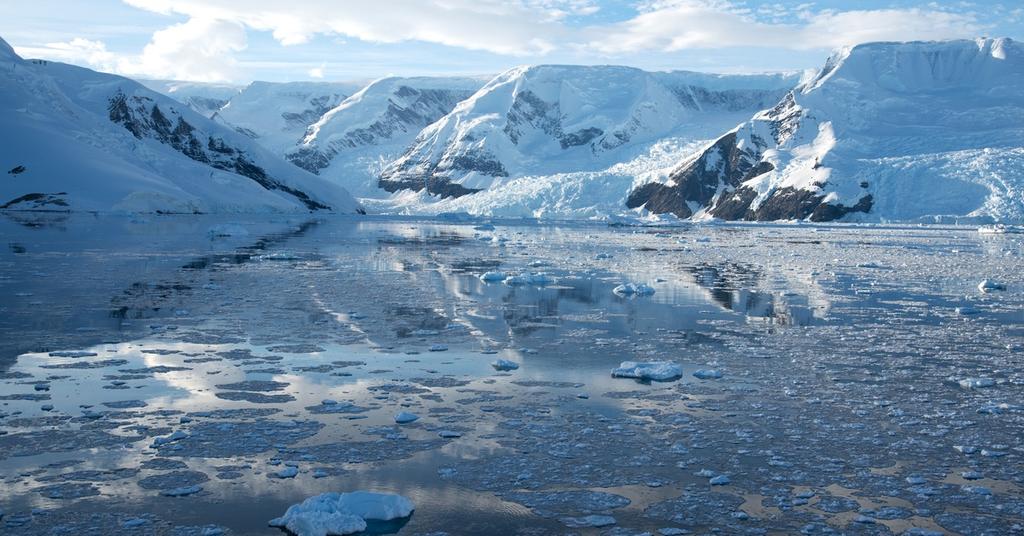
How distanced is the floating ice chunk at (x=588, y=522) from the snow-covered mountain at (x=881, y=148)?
9309 cm

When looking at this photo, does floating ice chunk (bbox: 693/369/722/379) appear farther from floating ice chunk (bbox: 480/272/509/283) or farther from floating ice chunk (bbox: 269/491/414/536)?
floating ice chunk (bbox: 480/272/509/283)

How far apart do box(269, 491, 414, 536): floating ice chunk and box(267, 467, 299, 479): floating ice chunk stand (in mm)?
775

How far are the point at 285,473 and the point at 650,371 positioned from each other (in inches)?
229

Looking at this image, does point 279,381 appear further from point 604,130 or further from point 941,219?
point 604,130

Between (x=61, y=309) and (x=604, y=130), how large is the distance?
572ft

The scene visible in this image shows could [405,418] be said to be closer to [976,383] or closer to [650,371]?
[650,371]

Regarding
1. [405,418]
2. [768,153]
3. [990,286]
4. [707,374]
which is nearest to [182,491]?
[405,418]

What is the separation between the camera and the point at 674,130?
177m

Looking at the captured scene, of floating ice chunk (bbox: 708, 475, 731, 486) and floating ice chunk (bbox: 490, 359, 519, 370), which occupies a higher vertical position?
floating ice chunk (bbox: 490, 359, 519, 370)

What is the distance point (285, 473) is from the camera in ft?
25.2

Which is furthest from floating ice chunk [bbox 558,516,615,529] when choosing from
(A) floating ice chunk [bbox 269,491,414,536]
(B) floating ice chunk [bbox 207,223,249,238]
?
(B) floating ice chunk [bbox 207,223,249,238]

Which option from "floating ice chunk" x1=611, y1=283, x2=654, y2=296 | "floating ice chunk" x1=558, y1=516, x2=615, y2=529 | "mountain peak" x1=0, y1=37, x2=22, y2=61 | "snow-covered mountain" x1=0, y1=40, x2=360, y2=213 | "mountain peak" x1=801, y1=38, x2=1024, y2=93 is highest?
"mountain peak" x1=801, y1=38, x2=1024, y2=93

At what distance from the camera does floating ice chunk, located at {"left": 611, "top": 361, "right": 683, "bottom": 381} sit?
38.9 feet

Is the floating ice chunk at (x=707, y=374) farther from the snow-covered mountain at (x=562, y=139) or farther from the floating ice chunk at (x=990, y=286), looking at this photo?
the snow-covered mountain at (x=562, y=139)
